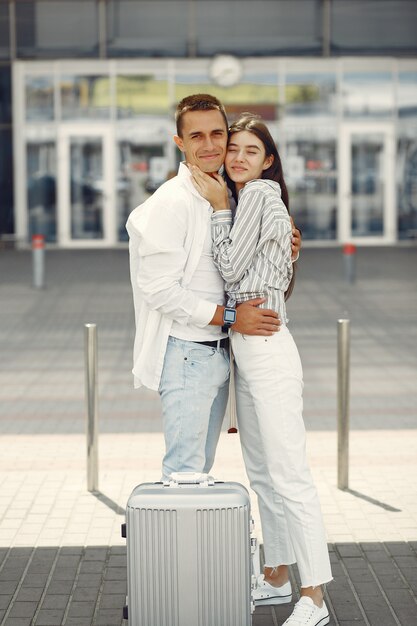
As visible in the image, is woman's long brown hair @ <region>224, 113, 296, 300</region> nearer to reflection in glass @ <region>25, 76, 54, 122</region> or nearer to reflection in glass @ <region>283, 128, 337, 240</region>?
reflection in glass @ <region>283, 128, 337, 240</region>

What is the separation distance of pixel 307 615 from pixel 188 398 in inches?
35.8

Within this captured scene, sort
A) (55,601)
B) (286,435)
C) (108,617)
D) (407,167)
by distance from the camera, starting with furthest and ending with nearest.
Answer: (407,167), (55,601), (108,617), (286,435)

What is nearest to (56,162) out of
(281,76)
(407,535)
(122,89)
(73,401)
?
(122,89)

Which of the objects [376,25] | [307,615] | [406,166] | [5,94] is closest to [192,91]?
[5,94]

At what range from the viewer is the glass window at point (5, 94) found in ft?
81.2

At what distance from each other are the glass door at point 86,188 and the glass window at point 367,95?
517 cm

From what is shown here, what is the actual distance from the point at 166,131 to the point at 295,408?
2110 cm

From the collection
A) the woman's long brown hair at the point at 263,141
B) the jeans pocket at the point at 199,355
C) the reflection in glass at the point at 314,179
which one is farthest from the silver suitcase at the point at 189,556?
the reflection in glass at the point at 314,179

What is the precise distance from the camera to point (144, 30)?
2470 cm

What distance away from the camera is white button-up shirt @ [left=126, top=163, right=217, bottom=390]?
422 cm

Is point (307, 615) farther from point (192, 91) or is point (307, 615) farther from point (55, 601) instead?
point (192, 91)

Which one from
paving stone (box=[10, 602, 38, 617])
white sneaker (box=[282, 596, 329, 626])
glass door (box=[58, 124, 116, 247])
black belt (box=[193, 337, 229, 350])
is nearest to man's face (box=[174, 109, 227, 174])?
black belt (box=[193, 337, 229, 350])

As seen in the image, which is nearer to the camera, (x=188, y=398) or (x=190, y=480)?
(x=190, y=480)

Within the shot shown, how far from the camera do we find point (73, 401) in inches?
357
